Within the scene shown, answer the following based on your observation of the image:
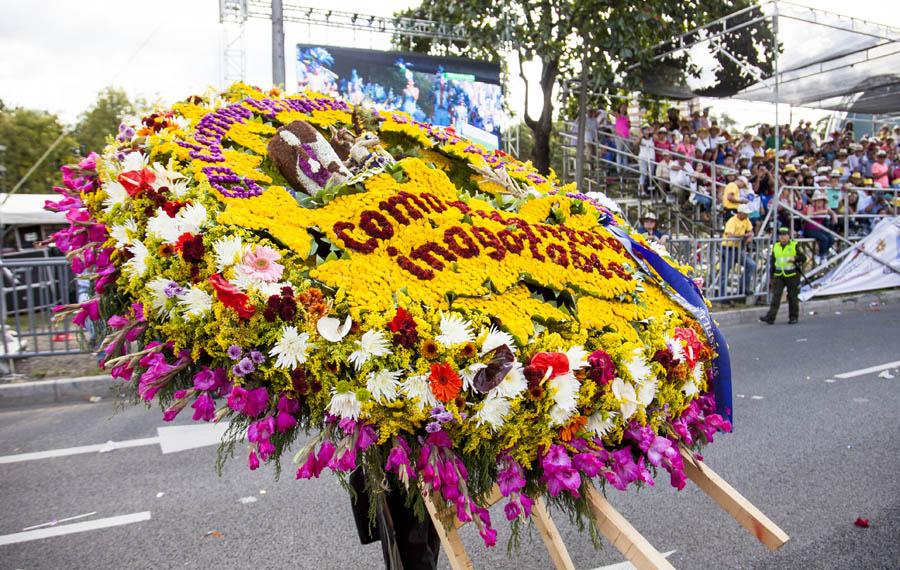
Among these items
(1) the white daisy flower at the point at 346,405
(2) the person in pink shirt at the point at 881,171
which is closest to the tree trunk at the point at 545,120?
(2) the person in pink shirt at the point at 881,171

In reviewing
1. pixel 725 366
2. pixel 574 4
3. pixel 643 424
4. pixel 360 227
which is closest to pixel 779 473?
pixel 725 366

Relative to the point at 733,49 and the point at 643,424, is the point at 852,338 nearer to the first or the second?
the point at 733,49

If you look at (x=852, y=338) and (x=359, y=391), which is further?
(x=852, y=338)

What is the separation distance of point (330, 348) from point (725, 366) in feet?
4.15

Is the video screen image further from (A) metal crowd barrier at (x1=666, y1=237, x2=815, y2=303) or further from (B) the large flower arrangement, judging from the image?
(B) the large flower arrangement

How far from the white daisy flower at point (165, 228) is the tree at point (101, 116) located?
95.4ft

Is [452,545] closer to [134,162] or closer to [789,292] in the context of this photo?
[134,162]

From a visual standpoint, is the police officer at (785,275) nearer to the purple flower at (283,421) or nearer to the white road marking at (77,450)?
the white road marking at (77,450)

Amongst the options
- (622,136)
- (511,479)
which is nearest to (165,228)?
(511,479)

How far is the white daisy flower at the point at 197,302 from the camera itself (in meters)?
1.79

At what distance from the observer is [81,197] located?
226 cm

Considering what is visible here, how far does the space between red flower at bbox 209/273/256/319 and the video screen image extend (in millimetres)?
13033

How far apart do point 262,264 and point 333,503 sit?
8.61ft

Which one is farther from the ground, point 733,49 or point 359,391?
point 733,49
